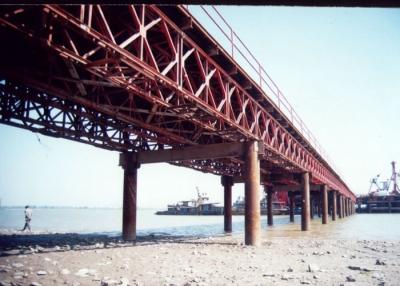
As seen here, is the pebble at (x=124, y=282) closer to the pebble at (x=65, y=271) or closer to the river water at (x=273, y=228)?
the pebble at (x=65, y=271)

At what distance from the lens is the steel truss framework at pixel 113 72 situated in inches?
282

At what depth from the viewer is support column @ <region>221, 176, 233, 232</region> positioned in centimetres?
2805

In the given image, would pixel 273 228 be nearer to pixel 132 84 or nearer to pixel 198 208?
pixel 132 84

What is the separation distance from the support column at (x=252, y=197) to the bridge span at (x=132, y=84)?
1.8 inches

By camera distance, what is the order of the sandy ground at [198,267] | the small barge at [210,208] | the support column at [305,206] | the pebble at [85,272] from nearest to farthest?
1. the sandy ground at [198,267]
2. the pebble at [85,272]
3. the support column at [305,206]
4. the small barge at [210,208]

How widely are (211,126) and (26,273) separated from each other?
8.30m

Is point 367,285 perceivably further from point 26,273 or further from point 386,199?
point 386,199

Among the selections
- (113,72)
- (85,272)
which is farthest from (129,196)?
(113,72)

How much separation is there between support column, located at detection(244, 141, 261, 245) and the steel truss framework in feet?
2.77

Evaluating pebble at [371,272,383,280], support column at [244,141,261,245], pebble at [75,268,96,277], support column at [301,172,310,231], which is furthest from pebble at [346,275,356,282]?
support column at [301,172,310,231]

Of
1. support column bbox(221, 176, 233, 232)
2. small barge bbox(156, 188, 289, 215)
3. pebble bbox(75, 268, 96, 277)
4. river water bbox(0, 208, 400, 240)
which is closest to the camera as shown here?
pebble bbox(75, 268, 96, 277)

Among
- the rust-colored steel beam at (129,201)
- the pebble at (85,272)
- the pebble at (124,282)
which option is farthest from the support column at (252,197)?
the pebble at (124,282)

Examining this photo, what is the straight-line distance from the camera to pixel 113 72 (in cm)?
864

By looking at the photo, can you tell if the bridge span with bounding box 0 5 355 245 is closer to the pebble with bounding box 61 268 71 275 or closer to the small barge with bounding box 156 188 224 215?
the pebble with bounding box 61 268 71 275
